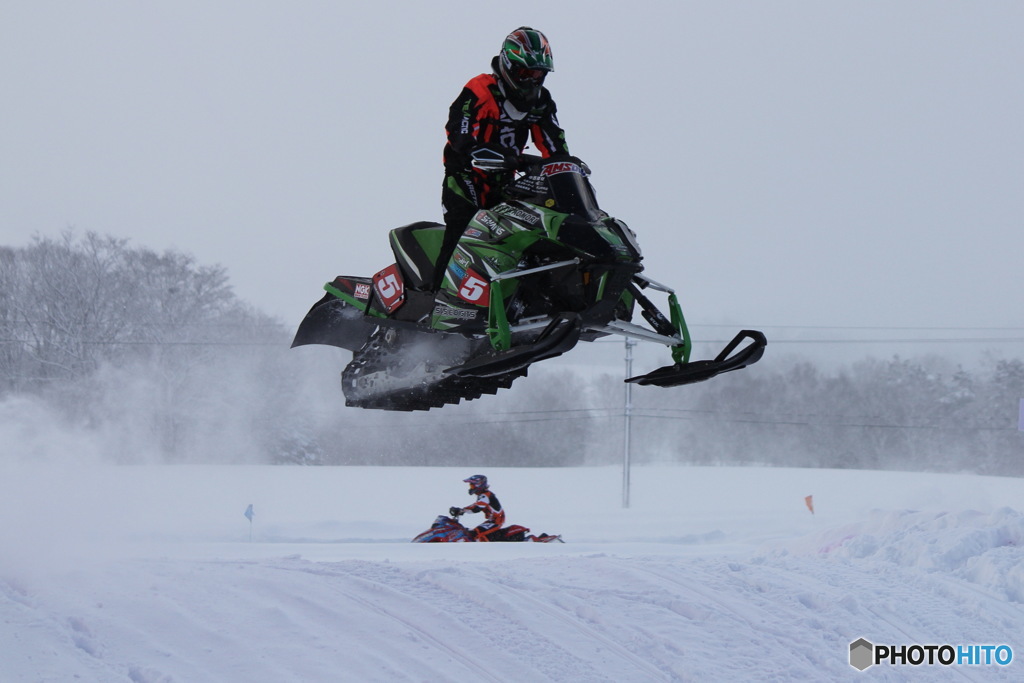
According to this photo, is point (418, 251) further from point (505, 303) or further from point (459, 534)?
point (459, 534)

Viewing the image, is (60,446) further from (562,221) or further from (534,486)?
(534,486)

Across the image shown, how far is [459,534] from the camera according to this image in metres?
12.8

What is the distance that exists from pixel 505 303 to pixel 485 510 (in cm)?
702

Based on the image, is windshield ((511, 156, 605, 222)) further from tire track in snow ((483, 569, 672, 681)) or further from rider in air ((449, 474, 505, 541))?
rider in air ((449, 474, 505, 541))

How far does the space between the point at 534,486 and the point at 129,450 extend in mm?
8346

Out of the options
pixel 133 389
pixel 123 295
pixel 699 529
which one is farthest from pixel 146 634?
pixel 123 295

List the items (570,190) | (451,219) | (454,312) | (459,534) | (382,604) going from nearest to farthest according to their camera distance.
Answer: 1. (570,190)
2. (454,312)
3. (382,604)
4. (451,219)
5. (459,534)

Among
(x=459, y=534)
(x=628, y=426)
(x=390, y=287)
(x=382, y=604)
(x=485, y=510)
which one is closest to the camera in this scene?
(x=382, y=604)

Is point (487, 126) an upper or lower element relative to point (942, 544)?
upper

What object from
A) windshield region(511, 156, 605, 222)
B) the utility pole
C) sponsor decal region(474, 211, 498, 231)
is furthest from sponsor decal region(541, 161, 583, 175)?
the utility pole

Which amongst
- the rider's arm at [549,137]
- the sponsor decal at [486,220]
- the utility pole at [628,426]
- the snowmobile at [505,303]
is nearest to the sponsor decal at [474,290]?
the snowmobile at [505,303]

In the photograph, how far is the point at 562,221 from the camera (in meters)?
5.74
